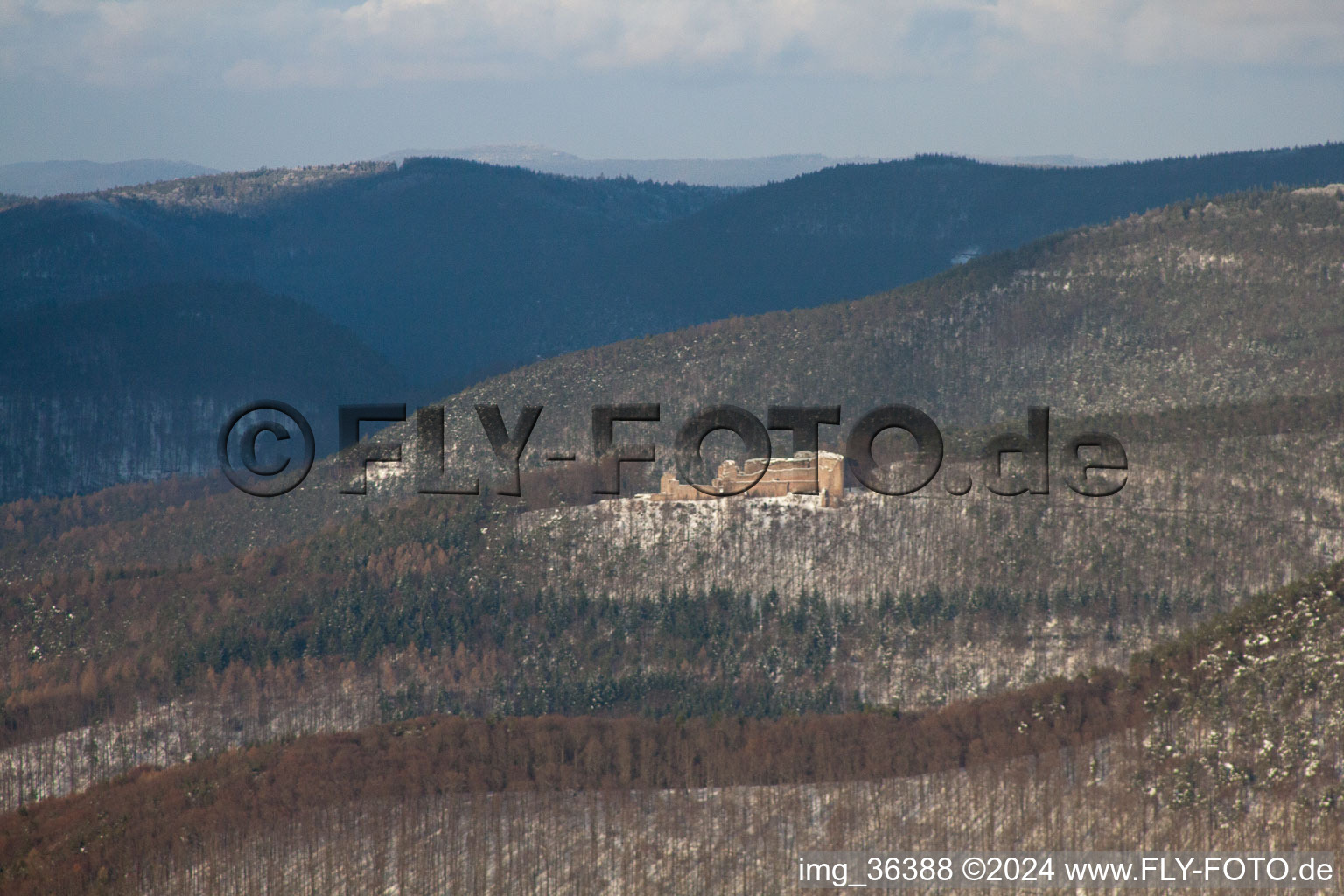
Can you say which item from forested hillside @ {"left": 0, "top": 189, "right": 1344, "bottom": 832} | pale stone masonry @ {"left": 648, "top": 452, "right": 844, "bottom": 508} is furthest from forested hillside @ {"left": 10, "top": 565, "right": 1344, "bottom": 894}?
pale stone masonry @ {"left": 648, "top": 452, "right": 844, "bottom": 508}

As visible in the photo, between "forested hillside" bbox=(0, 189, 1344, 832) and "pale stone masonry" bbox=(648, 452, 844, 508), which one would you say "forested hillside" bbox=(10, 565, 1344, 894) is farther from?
"pale stone masonry" bbox=(648, 452, 844, 508)

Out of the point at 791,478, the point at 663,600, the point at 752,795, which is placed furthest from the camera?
the point at 791,478

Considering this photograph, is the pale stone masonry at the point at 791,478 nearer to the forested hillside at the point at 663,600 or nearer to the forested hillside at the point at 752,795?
the forested hillside at the point at 663,600

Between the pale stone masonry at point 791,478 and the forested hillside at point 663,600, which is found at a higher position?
the pale stone masonry at point 791,478

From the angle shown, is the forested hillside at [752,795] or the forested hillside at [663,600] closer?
the forested hillside at [752,795]

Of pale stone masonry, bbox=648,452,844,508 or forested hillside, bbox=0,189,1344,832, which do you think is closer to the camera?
forested hillside, bbox=0,189,1344,832

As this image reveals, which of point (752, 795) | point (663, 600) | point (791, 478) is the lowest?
point (752, 795)

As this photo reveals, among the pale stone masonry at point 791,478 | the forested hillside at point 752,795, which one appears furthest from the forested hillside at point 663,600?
the forested hillside at point 752,795

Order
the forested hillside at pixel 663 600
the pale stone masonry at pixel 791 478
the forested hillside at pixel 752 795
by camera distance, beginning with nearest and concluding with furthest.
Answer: the forested hillside at pixel 752 795
the forested hillside at pixel 663 600
the pale stone masonry at pixel 791 478

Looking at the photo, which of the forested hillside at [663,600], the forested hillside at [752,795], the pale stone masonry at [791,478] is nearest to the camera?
the forested hillside at [752,795]

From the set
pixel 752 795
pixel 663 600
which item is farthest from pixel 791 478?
pixel 752 795

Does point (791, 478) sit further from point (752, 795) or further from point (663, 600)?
point (752, 795)

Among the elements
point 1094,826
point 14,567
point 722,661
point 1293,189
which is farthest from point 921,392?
point 1094,826
